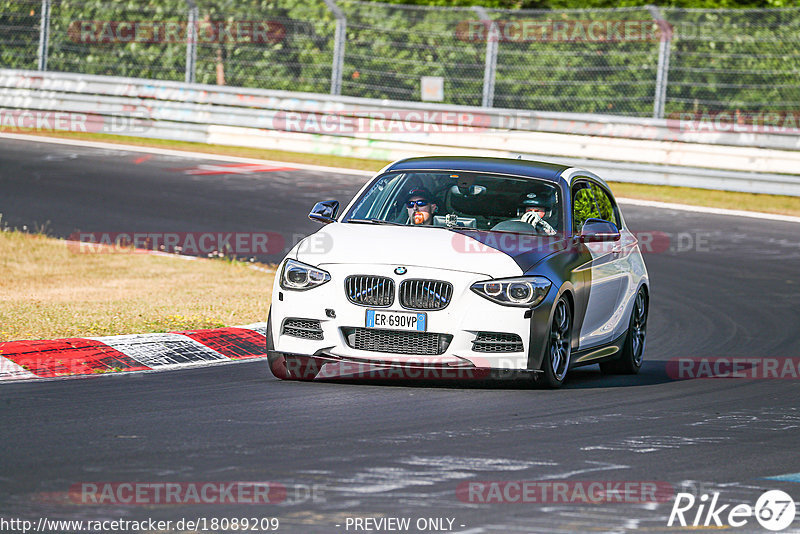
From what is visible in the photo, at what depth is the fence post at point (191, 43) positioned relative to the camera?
86.6 feet

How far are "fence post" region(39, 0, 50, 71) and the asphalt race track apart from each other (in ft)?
59.3

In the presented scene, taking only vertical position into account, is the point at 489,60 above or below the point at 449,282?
above

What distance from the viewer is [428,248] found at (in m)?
9.23

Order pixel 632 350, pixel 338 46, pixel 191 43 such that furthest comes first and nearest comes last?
pixel 191 43 → pixel 338 46 → pixel 632 350

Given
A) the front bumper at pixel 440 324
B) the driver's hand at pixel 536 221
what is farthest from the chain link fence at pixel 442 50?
the front bumper at pixel 440 324

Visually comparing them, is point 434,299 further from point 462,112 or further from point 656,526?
point 462,112

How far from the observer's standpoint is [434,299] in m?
9.00

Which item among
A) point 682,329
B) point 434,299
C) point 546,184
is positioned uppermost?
point 546,184

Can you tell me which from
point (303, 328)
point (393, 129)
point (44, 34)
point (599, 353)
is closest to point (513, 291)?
point (303, 328)

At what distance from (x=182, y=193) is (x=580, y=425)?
13.7m

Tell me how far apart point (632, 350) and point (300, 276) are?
10.7 ft

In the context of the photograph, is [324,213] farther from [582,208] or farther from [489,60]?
[489,60]

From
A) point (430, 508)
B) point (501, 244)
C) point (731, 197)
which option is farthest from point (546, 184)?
point (731, 197)

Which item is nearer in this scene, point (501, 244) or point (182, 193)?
point (501, 244)
